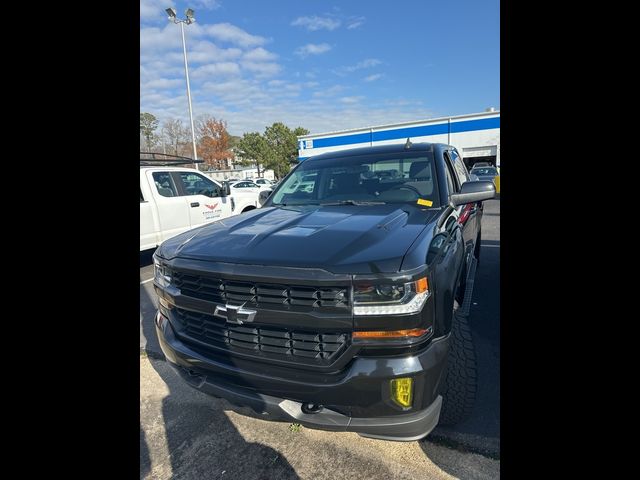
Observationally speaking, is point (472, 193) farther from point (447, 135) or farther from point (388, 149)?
point (447, 135)

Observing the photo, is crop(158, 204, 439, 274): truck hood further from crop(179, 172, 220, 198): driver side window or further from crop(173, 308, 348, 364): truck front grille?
crop(179, 172, 220, 198): driver side window

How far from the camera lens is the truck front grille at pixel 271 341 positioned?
162cm

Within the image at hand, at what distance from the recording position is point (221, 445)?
2.19 m

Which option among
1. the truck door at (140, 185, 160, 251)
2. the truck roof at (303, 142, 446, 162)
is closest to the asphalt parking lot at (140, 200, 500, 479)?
the truck roof at (303, 142, 446, 162)

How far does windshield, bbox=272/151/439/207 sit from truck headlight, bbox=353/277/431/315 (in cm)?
131

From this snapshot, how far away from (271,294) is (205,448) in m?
1.26

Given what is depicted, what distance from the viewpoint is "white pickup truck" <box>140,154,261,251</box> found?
6.96m

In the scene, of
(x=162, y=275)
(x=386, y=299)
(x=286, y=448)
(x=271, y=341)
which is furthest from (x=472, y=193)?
(x=162, y=275)

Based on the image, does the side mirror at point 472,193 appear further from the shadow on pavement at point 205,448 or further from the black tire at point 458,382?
the shadow on pavement at point 205,448

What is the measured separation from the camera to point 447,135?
28703mm

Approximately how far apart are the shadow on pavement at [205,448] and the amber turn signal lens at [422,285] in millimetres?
1280

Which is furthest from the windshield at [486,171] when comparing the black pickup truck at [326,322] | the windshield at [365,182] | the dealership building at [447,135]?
the black pickup truck at [326,322]
